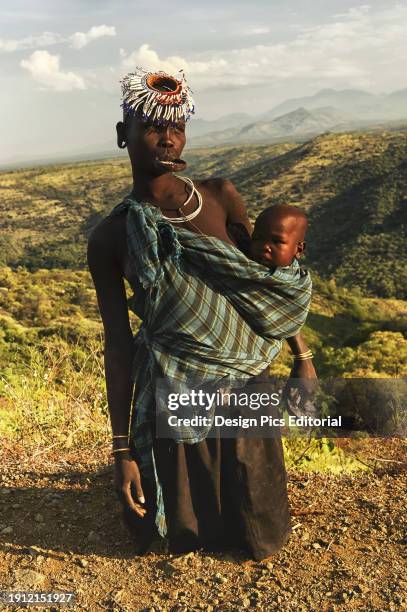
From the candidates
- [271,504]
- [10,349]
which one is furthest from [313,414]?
[10,349]

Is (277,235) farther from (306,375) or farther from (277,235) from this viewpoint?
(306,375)

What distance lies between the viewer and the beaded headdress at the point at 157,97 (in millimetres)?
1872

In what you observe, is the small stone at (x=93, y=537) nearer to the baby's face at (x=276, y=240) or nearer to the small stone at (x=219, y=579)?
the small stone at (x=219, y=579)

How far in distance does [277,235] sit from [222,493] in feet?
3.41

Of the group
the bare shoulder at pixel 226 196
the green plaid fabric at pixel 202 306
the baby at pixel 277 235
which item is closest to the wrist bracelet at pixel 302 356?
the green plaid fabric at pixel 202 306

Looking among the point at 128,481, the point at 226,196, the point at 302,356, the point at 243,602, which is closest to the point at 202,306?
the point at 226,196

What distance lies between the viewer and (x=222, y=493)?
222 centimetres

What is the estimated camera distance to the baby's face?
6.18ft

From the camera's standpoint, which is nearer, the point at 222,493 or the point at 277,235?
the point at 277,235

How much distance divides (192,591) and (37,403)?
2.36m

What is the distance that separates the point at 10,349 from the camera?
10.5 meters

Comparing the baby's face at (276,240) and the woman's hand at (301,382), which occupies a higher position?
the baby's face at (276,240)

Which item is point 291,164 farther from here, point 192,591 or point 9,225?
point 192,591

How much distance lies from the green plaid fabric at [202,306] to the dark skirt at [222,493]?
0.14 metres
